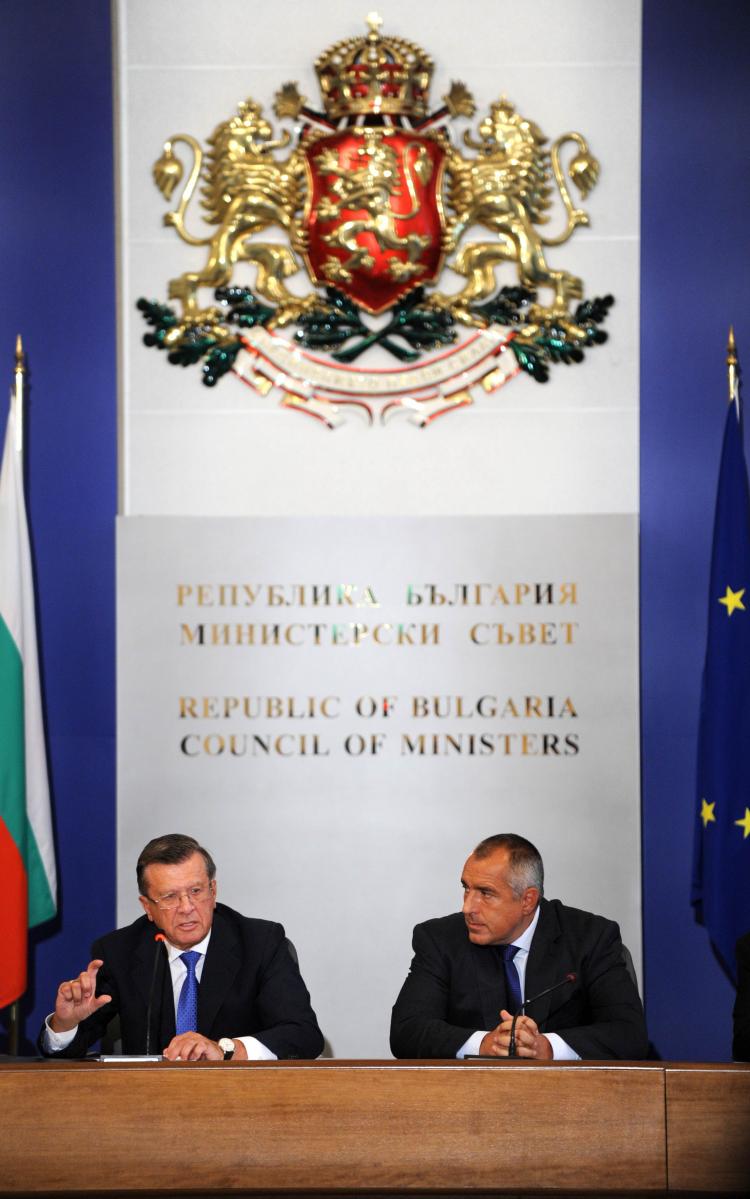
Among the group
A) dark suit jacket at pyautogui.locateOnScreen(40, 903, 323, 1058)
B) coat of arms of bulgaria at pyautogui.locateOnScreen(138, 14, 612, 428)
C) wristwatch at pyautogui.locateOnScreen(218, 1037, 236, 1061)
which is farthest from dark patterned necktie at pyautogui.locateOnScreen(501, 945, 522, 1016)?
coat of arms of bulgaria at pyautogui.locateOnScreen(138, 14, 612, 428)

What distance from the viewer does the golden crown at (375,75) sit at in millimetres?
4527

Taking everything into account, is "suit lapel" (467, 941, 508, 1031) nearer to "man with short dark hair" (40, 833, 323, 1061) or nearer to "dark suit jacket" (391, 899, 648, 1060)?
"dark suit jacket" (391, 899, 648, 1060)

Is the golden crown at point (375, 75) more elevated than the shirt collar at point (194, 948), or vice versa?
the golden crown at point (375, 75)

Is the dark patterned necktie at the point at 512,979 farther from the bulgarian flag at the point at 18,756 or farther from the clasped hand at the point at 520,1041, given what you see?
the bulgarian flag at the point at 18,756

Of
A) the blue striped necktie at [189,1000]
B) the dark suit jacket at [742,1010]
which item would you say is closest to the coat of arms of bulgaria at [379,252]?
the blue striped necktie at [189,1000]

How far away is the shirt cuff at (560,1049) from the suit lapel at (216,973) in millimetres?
766

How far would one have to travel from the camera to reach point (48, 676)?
4.57 meters

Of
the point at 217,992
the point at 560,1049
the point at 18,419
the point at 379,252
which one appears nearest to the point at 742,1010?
the point at 560,1049

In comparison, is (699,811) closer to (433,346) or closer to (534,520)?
(534,520)

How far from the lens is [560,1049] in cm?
292

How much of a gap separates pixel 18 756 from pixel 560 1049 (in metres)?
2.04

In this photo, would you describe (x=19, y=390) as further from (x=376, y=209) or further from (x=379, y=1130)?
(x=379, y=1130)

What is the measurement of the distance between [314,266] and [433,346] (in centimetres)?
48

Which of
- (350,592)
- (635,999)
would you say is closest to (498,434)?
(350,592)
